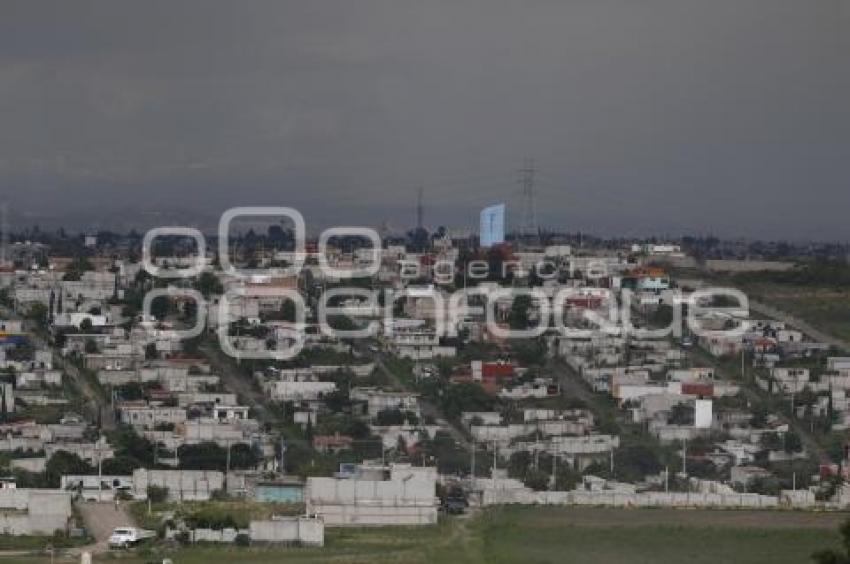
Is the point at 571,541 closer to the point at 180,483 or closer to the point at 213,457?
the point at 180,483

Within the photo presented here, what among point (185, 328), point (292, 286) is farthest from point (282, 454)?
point (292, 286)

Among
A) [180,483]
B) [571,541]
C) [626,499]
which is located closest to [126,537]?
[571,541]

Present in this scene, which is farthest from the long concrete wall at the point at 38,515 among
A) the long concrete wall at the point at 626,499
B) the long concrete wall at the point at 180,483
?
the long concrete wall at the point at 626,499

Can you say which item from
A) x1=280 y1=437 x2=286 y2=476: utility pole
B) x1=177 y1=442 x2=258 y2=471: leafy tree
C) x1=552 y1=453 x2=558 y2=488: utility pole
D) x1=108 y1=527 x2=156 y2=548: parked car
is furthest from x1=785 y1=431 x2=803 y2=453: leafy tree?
x1=108 y1=527 x2=156 y2=548: parked car

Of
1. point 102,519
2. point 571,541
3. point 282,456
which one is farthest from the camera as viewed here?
point 282,456

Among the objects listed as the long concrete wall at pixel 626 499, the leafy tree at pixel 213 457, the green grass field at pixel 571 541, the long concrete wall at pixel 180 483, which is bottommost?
the green grass field at pixel 571 541

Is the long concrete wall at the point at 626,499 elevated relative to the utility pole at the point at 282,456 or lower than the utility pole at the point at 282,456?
lower

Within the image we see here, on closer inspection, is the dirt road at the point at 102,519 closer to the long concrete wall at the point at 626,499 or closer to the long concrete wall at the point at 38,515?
the long concrete wall at the point at 38,515

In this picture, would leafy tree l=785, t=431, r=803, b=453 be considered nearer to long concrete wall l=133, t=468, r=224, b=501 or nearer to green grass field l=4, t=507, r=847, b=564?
green grass field l=4, t=507, r=847, b=564

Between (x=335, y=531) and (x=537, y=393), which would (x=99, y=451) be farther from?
(x=537, y=393)
